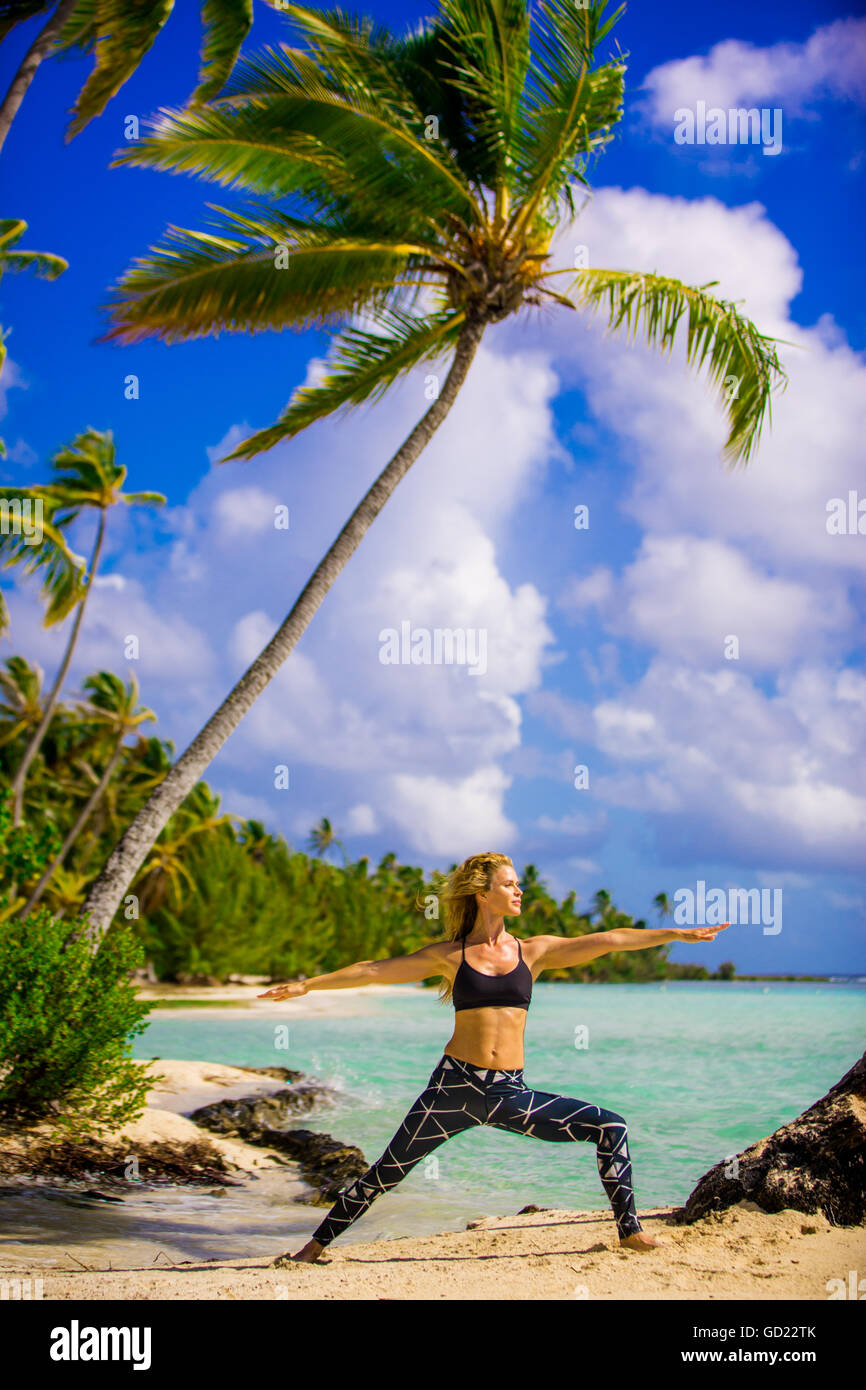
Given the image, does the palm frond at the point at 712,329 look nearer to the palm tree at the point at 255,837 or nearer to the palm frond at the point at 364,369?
the palm frond at the point at 364,369

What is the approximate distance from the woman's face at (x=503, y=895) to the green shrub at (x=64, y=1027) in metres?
4.25

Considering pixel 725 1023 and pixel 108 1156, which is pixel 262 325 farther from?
pixel 725 1023

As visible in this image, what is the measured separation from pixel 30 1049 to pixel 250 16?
1200cm

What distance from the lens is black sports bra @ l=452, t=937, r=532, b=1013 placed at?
15.3 feet

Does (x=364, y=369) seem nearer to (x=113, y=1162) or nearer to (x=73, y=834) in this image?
(x=113, y=1162)

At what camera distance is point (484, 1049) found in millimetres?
4598

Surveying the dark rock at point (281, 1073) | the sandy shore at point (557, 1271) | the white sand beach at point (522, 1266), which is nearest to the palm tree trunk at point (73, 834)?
the dark rock at point (281, 1073)

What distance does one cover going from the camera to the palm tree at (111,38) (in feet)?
38.6

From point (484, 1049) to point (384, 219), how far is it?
9.19 metres

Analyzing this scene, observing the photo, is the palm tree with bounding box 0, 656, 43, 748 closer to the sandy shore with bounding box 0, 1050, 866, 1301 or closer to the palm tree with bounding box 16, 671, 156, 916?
the palm tree with bounding box 16, 671, 156, 916

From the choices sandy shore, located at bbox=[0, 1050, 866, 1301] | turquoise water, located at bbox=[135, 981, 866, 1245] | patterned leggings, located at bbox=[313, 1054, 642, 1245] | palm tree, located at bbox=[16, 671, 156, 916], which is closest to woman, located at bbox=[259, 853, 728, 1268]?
patterned leggings, located at bbox=[313, 1054, 642, 1245]

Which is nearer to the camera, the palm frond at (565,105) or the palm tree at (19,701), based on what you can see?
the palm frond at (565,105)

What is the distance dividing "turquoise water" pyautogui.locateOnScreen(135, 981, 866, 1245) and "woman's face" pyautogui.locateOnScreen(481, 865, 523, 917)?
126 inches

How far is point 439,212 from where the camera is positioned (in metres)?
10.7
